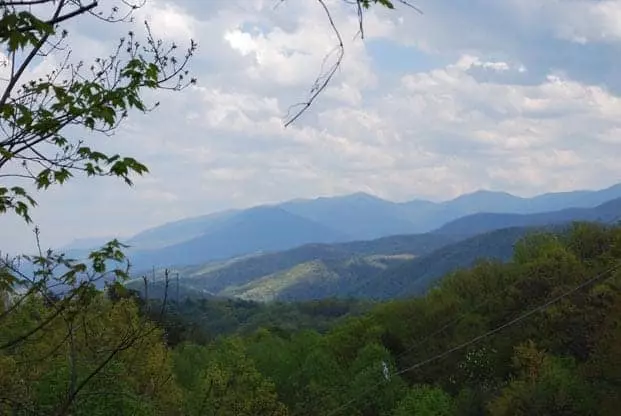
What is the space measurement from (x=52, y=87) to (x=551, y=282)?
1730 inches

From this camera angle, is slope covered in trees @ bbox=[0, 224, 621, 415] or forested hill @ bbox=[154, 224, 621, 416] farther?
forested hill @ bbox=[154, 224, 621, 416]

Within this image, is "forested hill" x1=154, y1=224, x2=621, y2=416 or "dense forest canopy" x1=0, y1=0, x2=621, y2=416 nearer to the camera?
"dense forest canopy" x1=0, y1=0, x2=621, y2=416

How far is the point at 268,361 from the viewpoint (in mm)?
50844

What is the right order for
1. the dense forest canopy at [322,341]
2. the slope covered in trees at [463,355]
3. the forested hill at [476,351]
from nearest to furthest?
the dense forest canopy at [322,341] < the slope covered in trees at [463,355] < the forested hill at [476,351]

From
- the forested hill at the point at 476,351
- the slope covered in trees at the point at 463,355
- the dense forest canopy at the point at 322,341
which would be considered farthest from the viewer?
the forested hill at the point at 476,351

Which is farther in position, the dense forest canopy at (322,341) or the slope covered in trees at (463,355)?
the slope covered in trees at (463,355)

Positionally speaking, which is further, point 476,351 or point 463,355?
point 463,355

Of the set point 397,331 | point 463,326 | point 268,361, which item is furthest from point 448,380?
point 268,361

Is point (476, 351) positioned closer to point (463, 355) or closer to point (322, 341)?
point (463, 355)

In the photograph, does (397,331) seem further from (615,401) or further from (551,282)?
(615,401)

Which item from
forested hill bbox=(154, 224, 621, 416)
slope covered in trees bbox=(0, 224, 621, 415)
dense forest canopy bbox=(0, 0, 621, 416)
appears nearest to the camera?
dense forest canopy bbox=(0, 0, 621, 416)

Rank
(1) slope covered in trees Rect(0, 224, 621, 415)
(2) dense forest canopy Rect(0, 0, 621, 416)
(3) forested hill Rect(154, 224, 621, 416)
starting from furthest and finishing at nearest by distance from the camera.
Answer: (3) forested hill Rect(154, 224, 621, 416) → (1) slope covered in trees Rect(0, 224, 621, 415) → (2) dense forest canopy Rect(0, 0, 621, 416)

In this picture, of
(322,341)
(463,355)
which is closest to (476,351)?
(463,355)

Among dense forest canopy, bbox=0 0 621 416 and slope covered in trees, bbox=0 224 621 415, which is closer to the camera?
dense forest canopy, bbox=0 0 621 416
